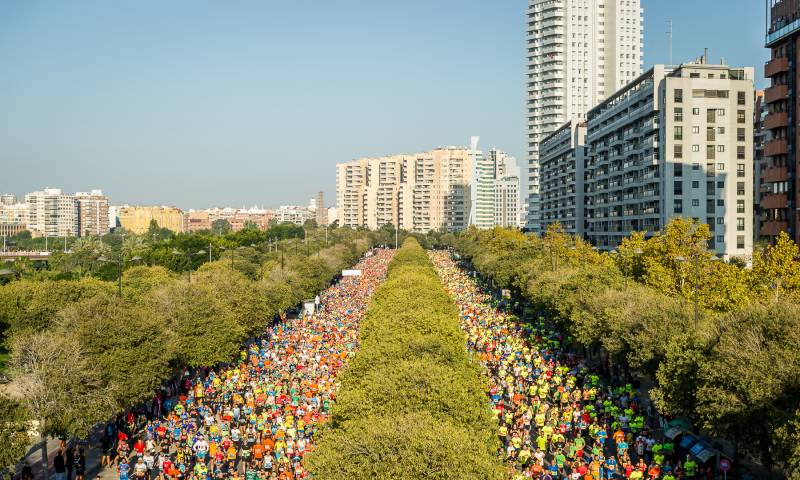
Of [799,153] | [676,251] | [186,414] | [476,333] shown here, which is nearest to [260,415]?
[186,414]

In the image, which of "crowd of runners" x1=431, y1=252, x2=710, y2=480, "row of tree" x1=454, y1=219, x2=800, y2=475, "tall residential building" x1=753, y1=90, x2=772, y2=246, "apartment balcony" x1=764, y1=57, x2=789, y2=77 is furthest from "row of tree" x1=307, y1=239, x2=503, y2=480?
"tall residential building" x1=753, y1=90, x2=772, y2=246

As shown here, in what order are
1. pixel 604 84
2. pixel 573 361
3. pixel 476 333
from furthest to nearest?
1. pixel 604 84
2. pixel 476 333
3. pixel 573 361

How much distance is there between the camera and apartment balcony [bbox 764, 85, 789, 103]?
6518cm

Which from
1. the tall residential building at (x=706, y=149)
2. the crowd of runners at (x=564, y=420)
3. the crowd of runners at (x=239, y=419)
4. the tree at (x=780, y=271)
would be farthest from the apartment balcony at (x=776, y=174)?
the crowd of runners at (x=239, y=419)

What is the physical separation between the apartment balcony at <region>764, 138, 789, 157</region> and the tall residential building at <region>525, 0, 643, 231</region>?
102896 millimetres

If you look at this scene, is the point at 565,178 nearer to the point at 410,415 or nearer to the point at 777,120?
the point at 777,120

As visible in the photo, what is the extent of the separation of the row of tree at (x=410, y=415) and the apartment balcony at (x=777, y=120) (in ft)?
136

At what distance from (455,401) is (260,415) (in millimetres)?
13777

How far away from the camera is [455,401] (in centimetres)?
2506

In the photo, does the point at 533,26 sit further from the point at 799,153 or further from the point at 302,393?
the point at 302,393

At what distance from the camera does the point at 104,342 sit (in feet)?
111

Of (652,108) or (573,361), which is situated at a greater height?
(652,108)

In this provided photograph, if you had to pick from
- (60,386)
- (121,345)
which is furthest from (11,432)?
(121,345)

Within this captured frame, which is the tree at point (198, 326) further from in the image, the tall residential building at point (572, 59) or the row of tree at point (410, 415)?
the tall residential building at point (572, 59)
